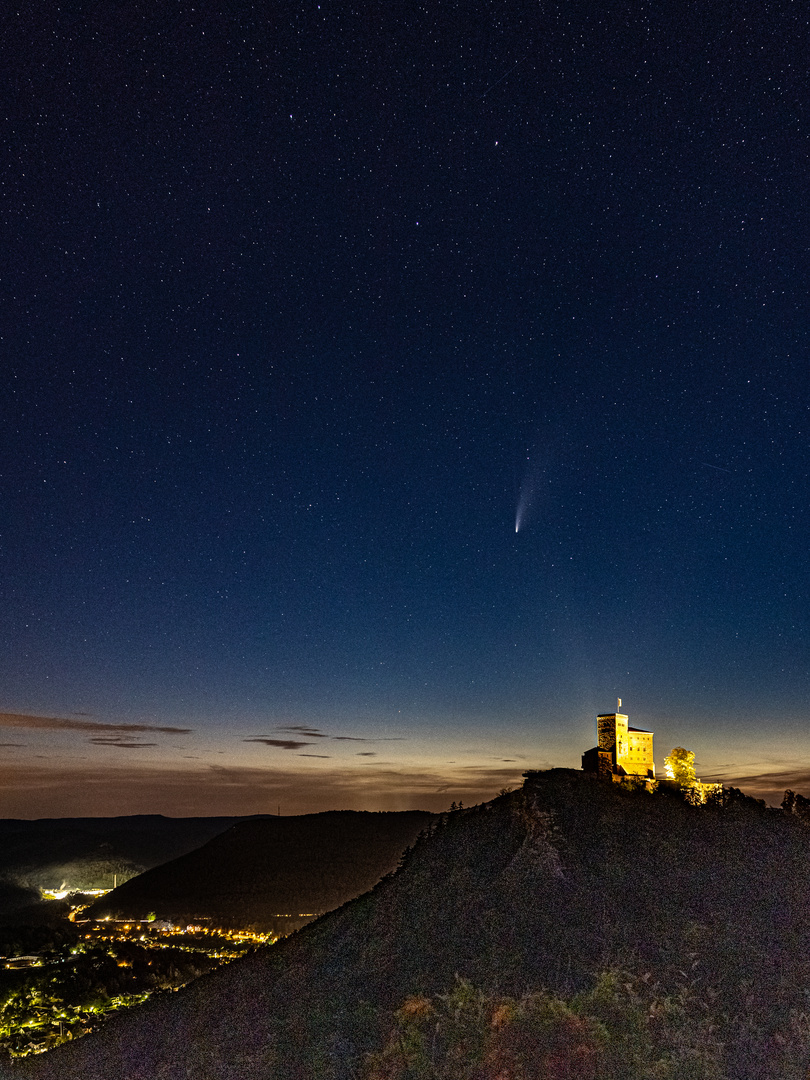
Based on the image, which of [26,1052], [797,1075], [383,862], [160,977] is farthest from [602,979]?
[383,862]

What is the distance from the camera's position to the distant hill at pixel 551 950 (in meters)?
55.4

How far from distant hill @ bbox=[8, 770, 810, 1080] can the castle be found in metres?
2.33

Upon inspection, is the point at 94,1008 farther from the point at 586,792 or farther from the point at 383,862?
the point at 586,792

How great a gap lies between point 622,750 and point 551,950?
1996cm

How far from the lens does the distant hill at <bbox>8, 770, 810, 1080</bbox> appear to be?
55.4 metres

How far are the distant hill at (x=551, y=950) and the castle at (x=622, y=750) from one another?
2332 millimetres

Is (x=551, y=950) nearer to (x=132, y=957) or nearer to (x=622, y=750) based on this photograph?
(x=622, y=750)

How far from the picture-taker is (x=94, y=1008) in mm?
129000

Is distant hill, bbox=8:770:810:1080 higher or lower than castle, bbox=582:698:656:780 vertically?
lower

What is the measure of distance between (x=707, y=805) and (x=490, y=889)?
2333 centimetres

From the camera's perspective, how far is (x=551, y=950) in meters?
63.3

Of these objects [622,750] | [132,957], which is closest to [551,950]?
[622,750]

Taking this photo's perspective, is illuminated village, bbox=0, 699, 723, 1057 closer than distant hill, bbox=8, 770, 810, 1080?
No

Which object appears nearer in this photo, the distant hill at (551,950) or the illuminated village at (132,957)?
the distant hill at (551,950)
